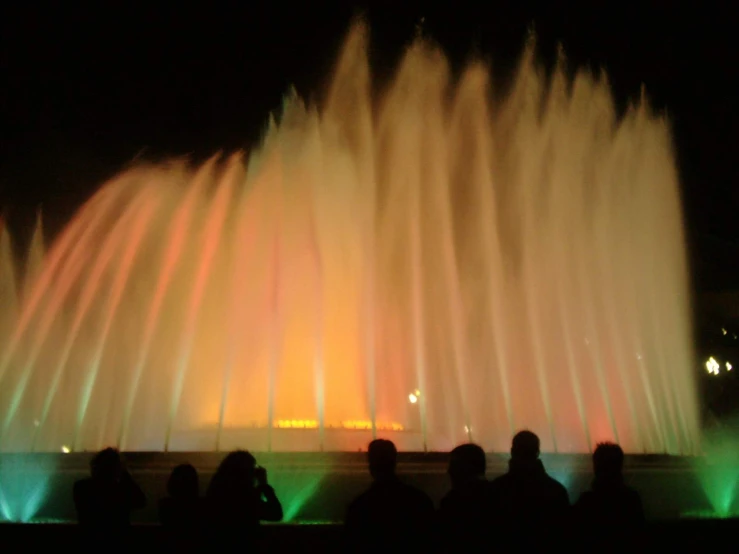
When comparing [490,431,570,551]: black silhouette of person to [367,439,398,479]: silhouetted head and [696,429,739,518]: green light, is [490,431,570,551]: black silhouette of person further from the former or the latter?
[696,429,739,518]: green light

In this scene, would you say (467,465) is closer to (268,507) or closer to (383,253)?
(268,507)

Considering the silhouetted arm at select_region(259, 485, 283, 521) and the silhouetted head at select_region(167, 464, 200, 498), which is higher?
the silhouetted head at select_region(167, 464, 200, 498)

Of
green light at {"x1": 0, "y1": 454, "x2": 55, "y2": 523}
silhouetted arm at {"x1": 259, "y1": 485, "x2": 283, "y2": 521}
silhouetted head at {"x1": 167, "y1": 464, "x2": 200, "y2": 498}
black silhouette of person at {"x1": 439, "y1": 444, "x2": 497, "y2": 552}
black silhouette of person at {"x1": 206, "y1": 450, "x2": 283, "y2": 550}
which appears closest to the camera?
black silhouette of person at {"x1": 439, "y1": 444, "x2": 497, "y2": 552}

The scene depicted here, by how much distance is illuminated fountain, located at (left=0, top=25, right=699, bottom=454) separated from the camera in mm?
19203

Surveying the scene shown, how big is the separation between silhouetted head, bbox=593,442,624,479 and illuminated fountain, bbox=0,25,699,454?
43.6ft

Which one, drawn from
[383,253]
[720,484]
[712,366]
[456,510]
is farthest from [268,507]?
[712,366]

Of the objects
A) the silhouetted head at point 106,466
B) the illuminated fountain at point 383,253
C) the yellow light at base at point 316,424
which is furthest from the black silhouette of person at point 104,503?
the illuminated fountain at point 383,253

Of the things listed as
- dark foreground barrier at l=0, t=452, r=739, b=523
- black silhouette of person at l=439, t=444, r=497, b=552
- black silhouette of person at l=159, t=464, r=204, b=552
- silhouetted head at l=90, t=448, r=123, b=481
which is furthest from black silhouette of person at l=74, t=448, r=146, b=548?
dark foreground barrier at l=0, t=452, r=739, b=523

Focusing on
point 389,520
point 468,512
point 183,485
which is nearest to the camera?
point 389,520

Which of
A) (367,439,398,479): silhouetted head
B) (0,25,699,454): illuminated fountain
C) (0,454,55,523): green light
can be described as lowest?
(367,439,398,479): silhouetted head

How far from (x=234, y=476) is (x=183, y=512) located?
1.50 feet

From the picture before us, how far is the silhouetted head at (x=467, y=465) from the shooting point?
15.6 feet

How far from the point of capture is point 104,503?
573 cm

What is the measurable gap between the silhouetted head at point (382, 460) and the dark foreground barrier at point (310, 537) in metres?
2.40
